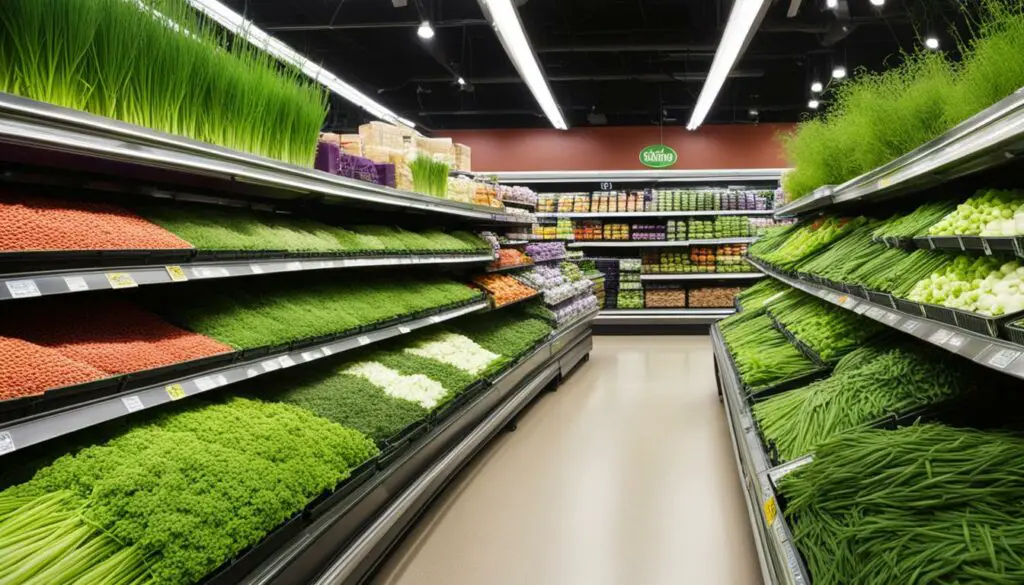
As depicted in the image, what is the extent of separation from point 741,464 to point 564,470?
1242 mm

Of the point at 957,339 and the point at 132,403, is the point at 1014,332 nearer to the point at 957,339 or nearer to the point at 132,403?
the point at 957,339

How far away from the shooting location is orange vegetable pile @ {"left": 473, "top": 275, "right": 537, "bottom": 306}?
218 inches

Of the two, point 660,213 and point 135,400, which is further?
point 660,213

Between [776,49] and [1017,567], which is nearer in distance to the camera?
[1017,567]

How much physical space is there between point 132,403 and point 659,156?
10900 millimetres

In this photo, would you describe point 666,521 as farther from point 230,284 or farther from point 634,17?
point 634,17

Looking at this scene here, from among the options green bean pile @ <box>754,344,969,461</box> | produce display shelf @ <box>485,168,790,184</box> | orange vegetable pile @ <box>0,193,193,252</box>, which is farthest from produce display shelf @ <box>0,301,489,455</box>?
produce display shelf @ <box>485,168,790,184</box>

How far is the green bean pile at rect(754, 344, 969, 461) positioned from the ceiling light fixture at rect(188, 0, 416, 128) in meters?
2.57

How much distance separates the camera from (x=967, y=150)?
181cm

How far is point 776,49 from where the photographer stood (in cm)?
1072

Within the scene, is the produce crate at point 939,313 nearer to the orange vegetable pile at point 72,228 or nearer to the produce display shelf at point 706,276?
the orange vegetable pile at point 72,228

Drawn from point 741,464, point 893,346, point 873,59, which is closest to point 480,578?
point 741,464

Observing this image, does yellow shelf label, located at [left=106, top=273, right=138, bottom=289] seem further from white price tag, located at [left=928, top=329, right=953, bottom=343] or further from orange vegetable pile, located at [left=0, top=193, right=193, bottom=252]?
white price tag, located at [left=928, top=329, right=953, bottom=343]

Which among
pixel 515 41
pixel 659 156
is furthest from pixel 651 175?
pixel 515 41
